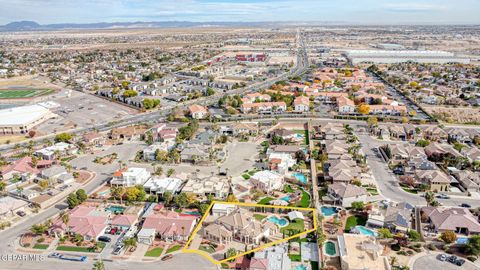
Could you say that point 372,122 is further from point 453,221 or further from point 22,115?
point 22,115

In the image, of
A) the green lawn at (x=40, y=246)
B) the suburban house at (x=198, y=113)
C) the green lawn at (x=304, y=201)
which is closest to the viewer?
the green lawn at (x=40, y=246)

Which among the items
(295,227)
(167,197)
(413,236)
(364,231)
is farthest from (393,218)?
(167,197)

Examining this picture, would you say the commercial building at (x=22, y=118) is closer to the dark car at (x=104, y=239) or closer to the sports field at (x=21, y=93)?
the sports field at (x=21, y=93)

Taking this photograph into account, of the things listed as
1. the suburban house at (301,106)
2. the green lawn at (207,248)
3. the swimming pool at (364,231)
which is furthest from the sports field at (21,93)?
the swimming pool at (364,231)

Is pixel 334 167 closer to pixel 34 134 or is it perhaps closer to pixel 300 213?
pixel 300 213

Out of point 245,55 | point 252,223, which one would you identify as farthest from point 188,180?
point 245,55

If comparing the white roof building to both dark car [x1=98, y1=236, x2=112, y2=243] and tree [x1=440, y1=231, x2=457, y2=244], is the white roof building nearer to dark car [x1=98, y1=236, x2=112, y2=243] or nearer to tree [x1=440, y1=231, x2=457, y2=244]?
dark car [x1=98, y1=236, x2=112, y2=243]
